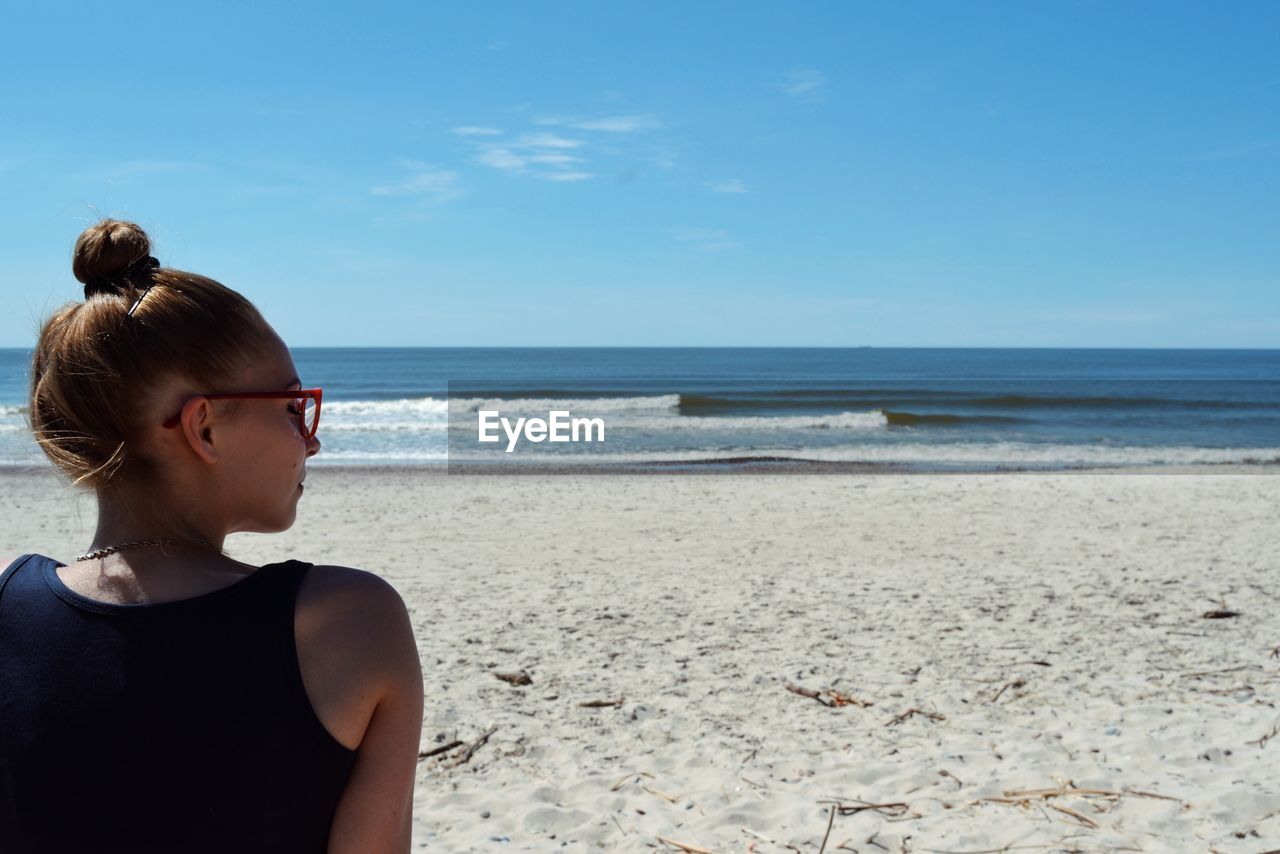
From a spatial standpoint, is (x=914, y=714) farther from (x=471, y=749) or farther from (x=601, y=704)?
(x=471, y=749)

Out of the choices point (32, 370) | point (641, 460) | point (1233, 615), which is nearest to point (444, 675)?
point (32, 370)

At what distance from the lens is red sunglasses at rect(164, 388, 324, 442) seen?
1.08 metres

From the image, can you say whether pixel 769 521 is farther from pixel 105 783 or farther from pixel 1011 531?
pixel 105 783

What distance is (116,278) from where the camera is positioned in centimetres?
111

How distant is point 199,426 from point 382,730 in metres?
0.39

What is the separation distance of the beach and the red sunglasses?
6.30ft

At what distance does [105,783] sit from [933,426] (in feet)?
93.6

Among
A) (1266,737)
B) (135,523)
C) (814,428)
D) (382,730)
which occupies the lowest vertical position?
(1266,737)

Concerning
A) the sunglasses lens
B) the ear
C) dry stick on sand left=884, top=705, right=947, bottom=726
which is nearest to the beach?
dry stick on sand left=884, top=705, right=947, bottom=726

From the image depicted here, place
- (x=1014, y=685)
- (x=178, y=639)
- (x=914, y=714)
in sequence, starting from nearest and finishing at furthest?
1. (x=178, y=639)
2. (x=914, y=714)
3. (x=1014, y=685)

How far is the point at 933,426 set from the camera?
92.3 feet

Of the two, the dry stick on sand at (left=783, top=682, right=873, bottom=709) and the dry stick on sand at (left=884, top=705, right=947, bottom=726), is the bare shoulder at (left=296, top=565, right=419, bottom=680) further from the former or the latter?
the dry stick on sand at (left=783, top=682, right=873, bottom=709)

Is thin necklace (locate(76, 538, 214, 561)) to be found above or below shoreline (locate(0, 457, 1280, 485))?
above

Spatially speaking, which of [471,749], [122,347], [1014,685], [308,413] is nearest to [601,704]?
[471,749]
